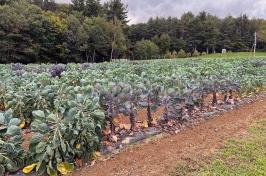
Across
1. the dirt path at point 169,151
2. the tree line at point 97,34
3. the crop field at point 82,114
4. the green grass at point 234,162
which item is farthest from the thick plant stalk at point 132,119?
the tree line at point 97,34

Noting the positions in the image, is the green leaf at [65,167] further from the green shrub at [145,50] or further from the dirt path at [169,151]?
the green shrub at [145,50]

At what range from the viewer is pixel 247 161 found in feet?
16.6

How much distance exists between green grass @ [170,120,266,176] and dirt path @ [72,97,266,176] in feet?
0.49

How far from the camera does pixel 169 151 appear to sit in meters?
5.30

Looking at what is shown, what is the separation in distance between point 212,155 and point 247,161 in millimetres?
452

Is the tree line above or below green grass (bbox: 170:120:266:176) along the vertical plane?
above

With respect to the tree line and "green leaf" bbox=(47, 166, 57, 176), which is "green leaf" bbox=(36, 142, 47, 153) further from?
the tree line

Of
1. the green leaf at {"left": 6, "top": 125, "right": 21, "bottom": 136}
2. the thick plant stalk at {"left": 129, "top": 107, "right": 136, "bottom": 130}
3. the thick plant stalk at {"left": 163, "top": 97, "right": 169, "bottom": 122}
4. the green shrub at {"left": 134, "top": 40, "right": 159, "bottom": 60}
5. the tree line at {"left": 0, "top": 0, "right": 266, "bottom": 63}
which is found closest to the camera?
the green leaf at {"left": 6, "top": 125, "right": 21, "bottom": 136}

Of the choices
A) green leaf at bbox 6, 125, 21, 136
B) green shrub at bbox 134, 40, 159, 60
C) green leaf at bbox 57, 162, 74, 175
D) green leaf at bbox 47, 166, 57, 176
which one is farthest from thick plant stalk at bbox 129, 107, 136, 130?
green shrub at bbox 134, 40, 159, 60

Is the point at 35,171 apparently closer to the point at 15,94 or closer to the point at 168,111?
the point at 15,94

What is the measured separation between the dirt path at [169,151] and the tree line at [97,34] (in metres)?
41.7

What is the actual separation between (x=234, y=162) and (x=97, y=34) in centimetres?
5114

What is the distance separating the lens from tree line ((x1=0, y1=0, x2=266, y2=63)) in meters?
47.4

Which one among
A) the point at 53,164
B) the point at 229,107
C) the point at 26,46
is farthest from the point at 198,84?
the point at 26,46
